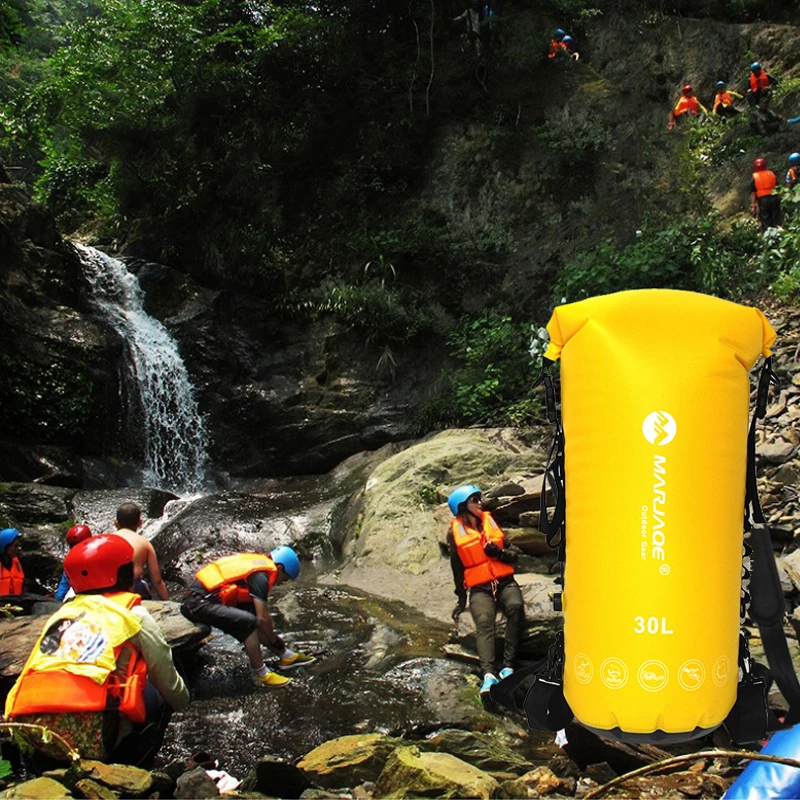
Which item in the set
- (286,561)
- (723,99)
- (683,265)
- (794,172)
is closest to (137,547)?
(286,561)

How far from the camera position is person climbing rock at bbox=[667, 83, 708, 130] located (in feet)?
51.1

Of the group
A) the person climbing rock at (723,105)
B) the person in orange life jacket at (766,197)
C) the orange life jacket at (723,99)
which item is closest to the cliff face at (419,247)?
the person climbing rock at (723,105)

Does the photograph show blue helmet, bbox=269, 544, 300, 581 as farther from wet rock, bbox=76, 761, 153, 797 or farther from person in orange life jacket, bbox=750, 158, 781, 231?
person in orange life jacket, bbox=750, 158, 781, 231

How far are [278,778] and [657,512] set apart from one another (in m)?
2.24

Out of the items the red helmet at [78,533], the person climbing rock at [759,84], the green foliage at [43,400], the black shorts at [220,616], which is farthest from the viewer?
the person climbing rock at [759,84]

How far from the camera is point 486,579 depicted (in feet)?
18.0

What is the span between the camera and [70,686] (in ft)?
10.2

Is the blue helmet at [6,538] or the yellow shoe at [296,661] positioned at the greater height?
the blue helmet at [6,538]

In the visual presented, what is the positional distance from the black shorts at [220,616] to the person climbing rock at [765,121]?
45.6ft

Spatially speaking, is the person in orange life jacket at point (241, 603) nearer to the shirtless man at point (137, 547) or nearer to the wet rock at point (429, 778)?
the shirtless man at point (137, 547)

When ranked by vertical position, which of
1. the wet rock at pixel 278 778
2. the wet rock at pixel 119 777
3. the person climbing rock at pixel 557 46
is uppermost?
the person climbing rock at pixel 557 46

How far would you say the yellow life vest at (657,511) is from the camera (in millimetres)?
2250

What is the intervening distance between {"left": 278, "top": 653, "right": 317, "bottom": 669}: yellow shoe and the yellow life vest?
3803 millimetres

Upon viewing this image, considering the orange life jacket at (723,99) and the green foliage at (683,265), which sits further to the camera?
the orange life jacket at (723,99)
